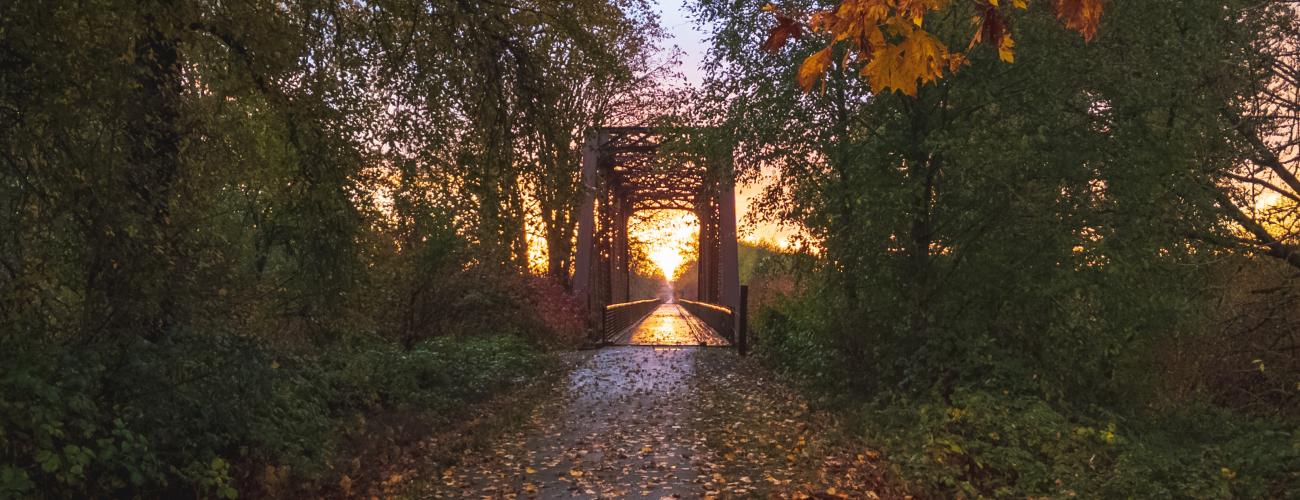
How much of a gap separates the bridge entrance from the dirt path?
2.31 metres

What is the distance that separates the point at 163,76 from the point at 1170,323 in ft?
29.0

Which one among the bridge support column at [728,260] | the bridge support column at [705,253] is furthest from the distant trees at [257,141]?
the bridge support column at [705,253]

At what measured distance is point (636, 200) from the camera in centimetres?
4156

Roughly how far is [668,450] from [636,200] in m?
33.8

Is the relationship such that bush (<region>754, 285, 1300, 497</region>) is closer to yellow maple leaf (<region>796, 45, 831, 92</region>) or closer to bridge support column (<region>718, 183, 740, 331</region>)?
yellow maple leaf (<region>796, 45, 831, 92</region>)

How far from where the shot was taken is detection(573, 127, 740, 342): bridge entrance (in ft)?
43.4

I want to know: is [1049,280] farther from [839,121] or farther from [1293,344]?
[1293,344]

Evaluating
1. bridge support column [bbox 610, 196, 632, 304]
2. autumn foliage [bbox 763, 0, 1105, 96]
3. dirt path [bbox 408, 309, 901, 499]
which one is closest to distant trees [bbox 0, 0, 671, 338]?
dirt path [bbox 408, 309, 901, 499]

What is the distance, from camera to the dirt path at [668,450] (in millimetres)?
6629

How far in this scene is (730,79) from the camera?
11.4 m

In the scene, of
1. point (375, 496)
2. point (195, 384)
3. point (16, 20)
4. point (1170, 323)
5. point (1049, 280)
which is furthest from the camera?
point (1170, 323)

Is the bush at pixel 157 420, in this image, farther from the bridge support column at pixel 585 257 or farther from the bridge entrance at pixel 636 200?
the bridge support column at pixel 585 257

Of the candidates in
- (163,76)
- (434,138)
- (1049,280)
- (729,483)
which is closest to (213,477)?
(163,76)

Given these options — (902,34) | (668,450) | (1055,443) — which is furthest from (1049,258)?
(902,34)
